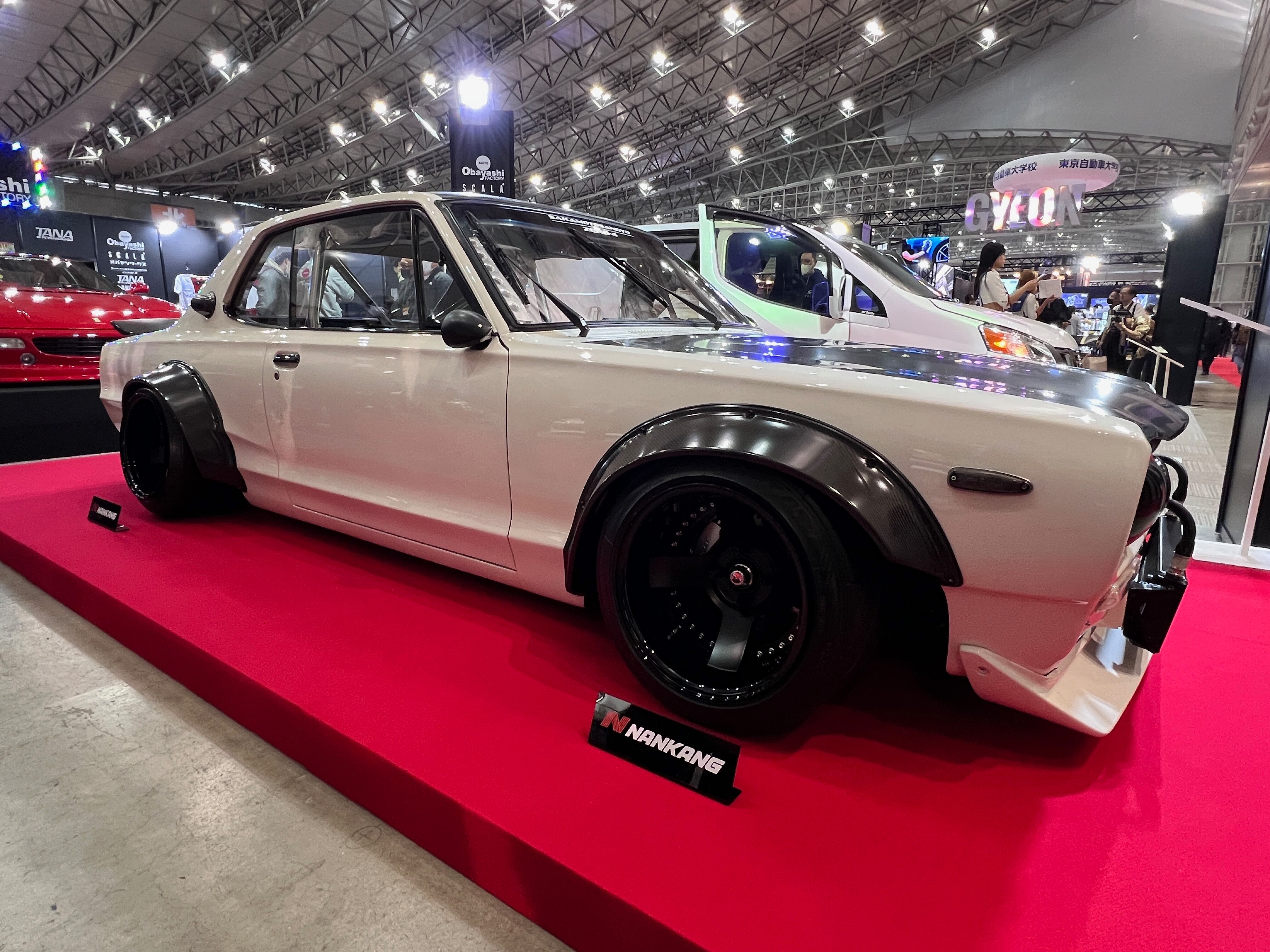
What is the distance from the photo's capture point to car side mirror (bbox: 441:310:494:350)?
1.92 metres

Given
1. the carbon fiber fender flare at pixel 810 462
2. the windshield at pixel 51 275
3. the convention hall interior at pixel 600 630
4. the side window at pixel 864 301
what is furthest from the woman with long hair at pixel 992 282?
the windshield at pixel 51 275

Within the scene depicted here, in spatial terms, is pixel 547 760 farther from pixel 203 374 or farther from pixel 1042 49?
pixel 1042 49

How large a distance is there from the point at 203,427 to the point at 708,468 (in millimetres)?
2414

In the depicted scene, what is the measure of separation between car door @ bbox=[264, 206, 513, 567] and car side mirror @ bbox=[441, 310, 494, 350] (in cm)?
6

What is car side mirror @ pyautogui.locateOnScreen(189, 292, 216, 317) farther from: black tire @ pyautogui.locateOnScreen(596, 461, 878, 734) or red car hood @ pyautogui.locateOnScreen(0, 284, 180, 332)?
red car hood @ pyautogui.locateOnScreen(0, 284, 180, 332)

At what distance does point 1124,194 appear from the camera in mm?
22047

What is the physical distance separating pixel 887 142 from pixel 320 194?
20.3 metres

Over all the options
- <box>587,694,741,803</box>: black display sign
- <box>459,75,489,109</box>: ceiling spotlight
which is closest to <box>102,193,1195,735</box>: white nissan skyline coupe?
<box>587,694,741,803</box>: black display sign

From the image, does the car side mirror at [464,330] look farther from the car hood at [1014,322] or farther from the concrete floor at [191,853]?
the car hood at [1014,322]

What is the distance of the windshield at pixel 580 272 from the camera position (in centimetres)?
219

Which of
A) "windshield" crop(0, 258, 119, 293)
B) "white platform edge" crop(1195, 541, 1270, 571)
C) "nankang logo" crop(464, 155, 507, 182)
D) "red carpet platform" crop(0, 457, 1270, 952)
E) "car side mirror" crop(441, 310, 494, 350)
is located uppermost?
"nankang logo" crop(464, 155, 507, 182)

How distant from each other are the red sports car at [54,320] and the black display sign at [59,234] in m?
14.7

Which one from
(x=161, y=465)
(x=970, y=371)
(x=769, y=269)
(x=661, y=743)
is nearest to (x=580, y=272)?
(x=970, y=371)

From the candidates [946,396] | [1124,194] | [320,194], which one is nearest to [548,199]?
[320,194]
